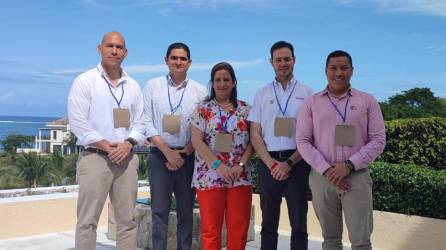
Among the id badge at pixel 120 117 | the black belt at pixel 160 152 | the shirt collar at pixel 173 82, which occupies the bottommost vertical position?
the black belt at pixel 160 152

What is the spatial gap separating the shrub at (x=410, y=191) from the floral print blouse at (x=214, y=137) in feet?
6.88

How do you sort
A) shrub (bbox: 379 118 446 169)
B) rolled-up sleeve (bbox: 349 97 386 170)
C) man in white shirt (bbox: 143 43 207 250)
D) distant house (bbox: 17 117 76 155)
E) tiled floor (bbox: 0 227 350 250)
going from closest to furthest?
rolled-up sleeve (bbox: 349 97 386 170) < man in white shirt (bbox: 143 43 207 250) < tiled floor (bbox: 0 227 350 250) < shrub (bbox: 379 118 446 169) < distant house (bbox: 17 117 76 155)

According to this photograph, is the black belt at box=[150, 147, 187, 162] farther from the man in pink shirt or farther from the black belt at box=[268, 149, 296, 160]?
the man in pink shirt

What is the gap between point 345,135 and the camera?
3.28 meters

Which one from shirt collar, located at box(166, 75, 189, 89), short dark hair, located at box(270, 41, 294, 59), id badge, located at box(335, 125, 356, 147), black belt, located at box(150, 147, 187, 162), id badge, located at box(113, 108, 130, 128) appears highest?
short dark hair, located at box(270, 41, 294, 59)

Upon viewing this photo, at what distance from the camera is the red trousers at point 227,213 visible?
361 cm

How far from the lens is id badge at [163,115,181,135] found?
382 cm

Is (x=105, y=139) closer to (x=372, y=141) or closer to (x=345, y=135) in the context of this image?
(x=345, y=135)

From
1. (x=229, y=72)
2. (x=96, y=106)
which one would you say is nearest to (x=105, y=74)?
(x=96, y=106)

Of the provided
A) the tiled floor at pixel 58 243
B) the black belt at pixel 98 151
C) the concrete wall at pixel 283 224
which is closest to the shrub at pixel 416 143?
the concrete wall at pixel 283 224

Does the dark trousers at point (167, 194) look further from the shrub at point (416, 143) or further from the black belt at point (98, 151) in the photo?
the shrub at point (416, 143)

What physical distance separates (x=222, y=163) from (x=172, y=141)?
1.55ft

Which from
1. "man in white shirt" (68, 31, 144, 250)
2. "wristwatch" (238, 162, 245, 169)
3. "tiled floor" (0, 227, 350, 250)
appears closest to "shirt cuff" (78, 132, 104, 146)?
"man in white shirt" (68, 31, 144, 250)

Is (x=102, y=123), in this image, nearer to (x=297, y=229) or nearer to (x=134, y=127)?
(x=134, y=127)
